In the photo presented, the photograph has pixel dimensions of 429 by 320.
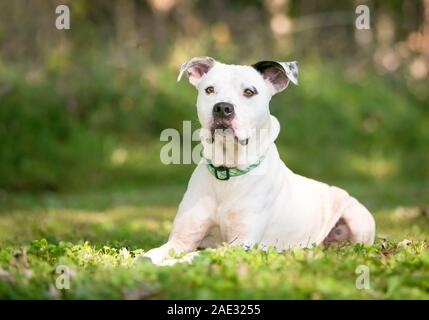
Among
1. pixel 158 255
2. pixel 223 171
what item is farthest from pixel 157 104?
pixel 158 255

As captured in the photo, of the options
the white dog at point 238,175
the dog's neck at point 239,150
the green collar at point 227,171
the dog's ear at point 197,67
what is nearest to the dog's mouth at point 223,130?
the white dog at point 238,175

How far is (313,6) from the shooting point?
86.4 feet

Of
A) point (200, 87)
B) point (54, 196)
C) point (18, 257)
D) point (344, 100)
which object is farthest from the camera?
point (344, 100)

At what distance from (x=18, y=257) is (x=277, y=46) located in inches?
531

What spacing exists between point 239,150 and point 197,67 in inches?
33.3

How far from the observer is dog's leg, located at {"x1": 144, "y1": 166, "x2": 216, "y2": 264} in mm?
5984

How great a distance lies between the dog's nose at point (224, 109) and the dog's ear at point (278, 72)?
0.63 metres

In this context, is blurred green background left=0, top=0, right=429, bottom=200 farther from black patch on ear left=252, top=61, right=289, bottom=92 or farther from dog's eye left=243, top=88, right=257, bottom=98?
dog's eye left=243, top=88, right=257, bottom=98

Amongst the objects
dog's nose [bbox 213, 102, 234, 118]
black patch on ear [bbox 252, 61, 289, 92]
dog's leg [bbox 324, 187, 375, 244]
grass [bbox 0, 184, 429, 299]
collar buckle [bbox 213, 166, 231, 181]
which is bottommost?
grass [bbox 0, 184, 429, 299]

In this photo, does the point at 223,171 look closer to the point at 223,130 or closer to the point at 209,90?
the point at 223,130

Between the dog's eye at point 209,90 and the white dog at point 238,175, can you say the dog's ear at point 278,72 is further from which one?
the dog's eye at point 209,90

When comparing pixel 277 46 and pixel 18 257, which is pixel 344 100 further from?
pixel 18 257

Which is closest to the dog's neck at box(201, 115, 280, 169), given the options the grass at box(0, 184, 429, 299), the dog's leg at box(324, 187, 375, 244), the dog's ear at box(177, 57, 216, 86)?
the dog's ear at box(177, 57, 216, 86)
